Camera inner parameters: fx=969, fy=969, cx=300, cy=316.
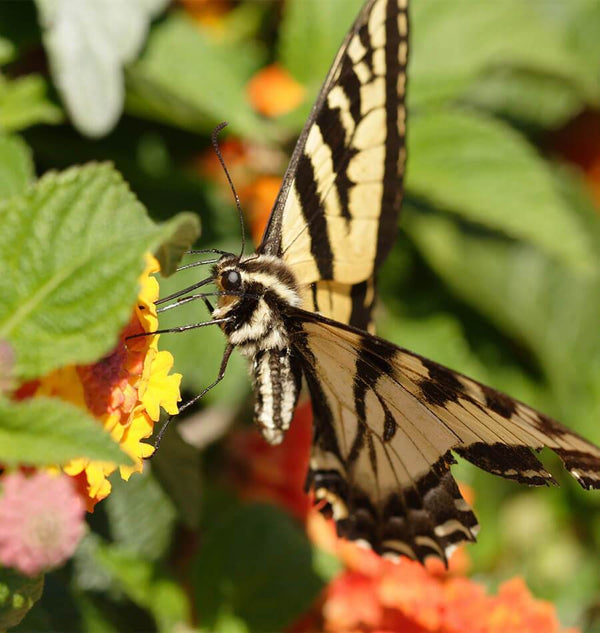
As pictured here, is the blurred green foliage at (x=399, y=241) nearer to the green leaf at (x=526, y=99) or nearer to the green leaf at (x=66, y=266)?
the green leaf at (x=526, y=99)

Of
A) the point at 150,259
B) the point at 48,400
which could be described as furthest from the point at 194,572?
the point at 48,400

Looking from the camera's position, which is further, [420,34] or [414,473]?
[420,34]

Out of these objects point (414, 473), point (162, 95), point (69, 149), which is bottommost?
point (414, 473)

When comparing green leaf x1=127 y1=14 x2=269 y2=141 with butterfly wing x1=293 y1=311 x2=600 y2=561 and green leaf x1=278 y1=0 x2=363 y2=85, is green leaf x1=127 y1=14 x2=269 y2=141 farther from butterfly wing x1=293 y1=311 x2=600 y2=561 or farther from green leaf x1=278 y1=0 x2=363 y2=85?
butterfly wing x1=293 y1=311 x2=600 y2=561

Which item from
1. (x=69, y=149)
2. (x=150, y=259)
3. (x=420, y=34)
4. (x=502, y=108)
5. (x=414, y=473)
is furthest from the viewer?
(x=502, y=108)

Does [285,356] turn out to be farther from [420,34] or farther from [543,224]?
[420,34]

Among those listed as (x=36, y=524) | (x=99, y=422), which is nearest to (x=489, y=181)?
(x=99, y=422)
